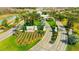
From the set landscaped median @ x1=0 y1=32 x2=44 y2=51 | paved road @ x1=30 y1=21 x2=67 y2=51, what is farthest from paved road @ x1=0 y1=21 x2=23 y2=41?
paved road @ x1=30 y1=21 x2=67 y2=51

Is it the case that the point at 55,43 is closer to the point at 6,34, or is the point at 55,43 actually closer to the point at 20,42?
the point at 20,42

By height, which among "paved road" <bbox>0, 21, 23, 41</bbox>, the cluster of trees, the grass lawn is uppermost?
the cluster of trees

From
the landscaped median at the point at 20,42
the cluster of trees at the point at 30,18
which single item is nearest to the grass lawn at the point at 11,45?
the landscaped median at the point at 20,42

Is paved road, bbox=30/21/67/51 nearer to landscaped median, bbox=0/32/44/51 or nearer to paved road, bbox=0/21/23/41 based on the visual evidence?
landscaped median, bbox=0/32/44/51

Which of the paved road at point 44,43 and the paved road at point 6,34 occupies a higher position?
the paved road at point 6,34

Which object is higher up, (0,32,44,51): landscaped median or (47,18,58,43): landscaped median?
(47,18,58,43): landscaped median

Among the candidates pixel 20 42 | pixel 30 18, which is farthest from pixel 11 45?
pixel 30 18

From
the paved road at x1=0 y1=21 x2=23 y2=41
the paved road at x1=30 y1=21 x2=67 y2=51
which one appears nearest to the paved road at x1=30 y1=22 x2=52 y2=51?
the paved road at x1=30 y1=21 x2=67 y2=51

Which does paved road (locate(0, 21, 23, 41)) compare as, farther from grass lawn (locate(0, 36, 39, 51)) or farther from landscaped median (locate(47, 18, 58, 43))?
landscaped median (locate(47, 18, 58, 43))

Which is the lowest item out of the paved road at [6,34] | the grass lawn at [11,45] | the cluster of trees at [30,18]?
the grass lawn at [11,45]

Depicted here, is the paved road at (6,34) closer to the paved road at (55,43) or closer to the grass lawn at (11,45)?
the grass lawn at (11,45)

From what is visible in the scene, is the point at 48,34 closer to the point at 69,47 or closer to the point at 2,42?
the point at 69,47
